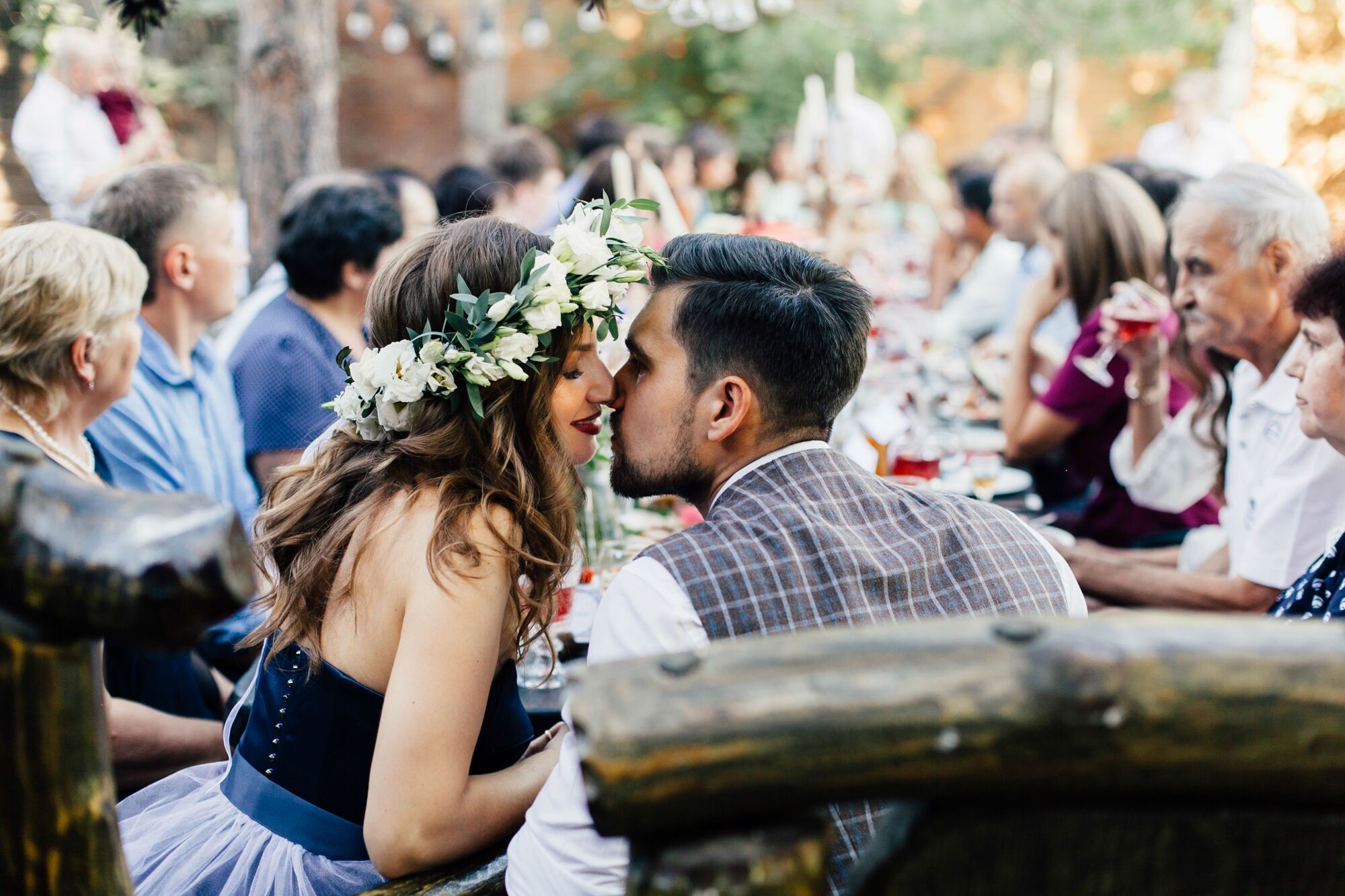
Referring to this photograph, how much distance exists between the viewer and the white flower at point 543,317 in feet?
6.63

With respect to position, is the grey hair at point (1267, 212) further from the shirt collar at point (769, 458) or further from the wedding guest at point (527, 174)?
the wedding guest at point (527, 174)

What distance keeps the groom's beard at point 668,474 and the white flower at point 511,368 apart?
10.0 inches

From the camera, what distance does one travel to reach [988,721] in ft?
2.68

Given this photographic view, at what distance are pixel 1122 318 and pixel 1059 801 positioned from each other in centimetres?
346

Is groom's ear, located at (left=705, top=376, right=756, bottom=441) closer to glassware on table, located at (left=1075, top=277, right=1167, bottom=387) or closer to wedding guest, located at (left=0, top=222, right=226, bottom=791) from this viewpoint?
wedding guest, located at (left=0, top=222, right=226, bottom=791)

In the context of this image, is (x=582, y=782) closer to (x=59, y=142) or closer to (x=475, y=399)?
(x=475, y=399)

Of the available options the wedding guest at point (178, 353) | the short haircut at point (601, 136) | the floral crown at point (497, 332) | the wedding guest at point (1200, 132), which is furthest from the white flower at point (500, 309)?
the wedding guest at point (1200, 132)

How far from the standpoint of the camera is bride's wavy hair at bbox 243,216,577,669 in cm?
203

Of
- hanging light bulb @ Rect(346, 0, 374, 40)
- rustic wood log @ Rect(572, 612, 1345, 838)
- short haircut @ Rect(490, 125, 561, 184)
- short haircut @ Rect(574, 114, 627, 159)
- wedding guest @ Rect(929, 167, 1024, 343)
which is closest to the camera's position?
rustic wood log @ Rect(572, 612, 1345, 838)

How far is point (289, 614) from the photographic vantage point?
205cm

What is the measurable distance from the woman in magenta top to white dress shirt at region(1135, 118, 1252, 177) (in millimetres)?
5438

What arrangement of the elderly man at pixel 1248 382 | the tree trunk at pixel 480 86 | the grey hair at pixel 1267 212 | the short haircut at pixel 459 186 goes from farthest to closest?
the tree trunk at pixel 480 86, the short haircut at pixel 459 186, the grey hair at pixel 1267 212, the elderly man at pixel 1248 382

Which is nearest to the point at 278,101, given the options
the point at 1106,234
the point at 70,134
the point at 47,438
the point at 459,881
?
the point at 70,134

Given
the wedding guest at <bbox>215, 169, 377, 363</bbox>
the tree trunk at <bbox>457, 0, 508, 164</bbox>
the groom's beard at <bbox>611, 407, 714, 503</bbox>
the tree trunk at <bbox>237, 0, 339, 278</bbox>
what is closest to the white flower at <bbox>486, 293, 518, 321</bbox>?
the groom's beard at <bbox>611, 407, 714, 503</bbox>
